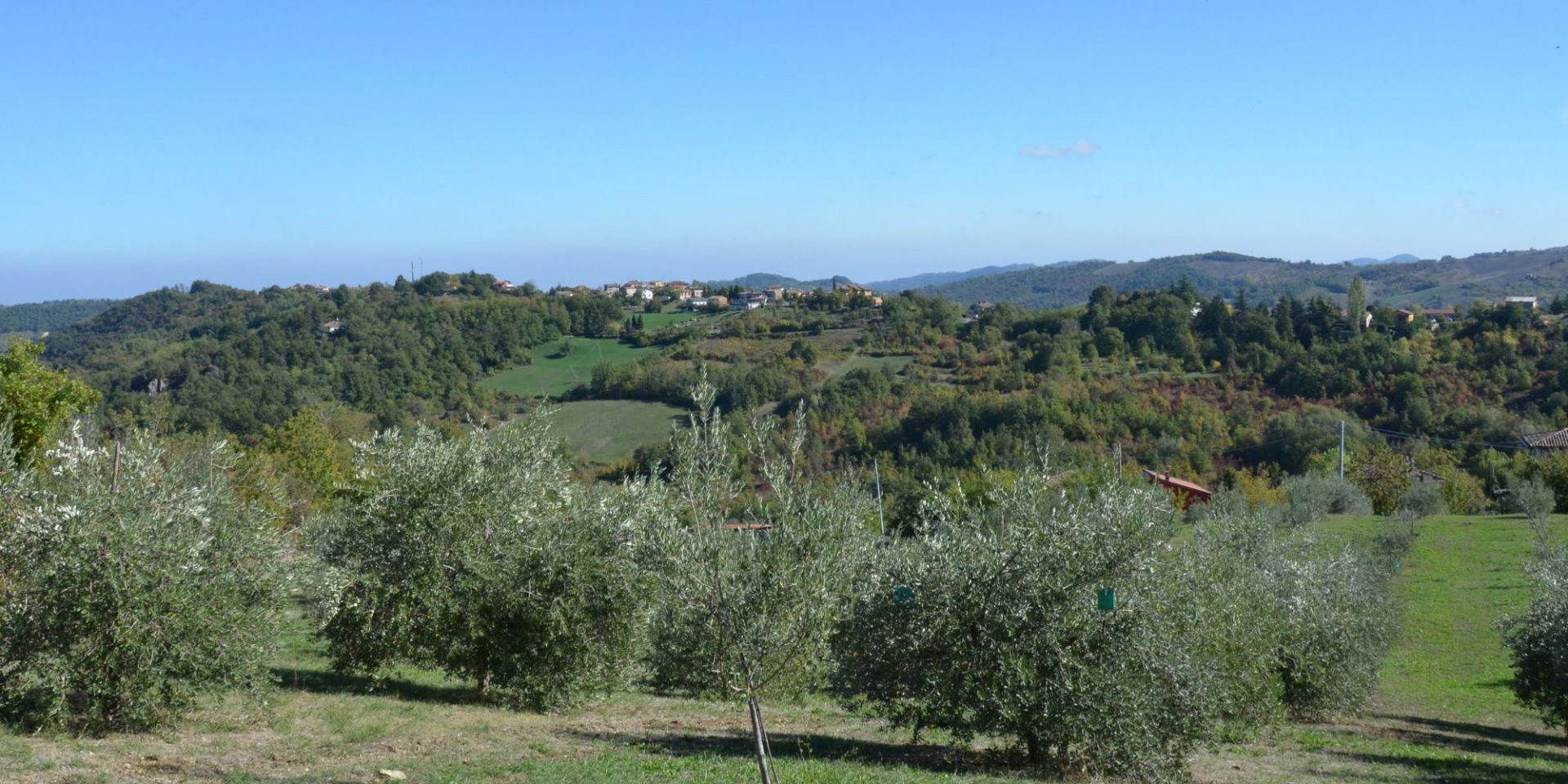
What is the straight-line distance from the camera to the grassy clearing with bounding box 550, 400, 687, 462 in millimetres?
77250

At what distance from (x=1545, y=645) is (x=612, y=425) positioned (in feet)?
228

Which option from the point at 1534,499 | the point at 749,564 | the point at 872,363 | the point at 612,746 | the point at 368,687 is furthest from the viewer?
the point at 872,363

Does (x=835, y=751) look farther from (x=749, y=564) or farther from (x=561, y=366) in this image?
(x=561, y=366)

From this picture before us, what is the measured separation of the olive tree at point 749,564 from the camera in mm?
9008

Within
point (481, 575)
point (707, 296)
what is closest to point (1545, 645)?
point (481, 575)

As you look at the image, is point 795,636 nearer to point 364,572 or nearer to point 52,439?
point 364,572

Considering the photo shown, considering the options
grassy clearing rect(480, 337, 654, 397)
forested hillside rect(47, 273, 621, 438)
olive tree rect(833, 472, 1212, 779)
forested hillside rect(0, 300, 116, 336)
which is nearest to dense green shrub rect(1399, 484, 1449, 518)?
olive tree rect(833, 472, 1212, 779)

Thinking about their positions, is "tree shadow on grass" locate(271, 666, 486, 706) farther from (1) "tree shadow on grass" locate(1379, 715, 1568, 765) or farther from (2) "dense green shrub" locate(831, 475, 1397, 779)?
(1) "tree shadow on grass" locate(1379, 715, 1568, 765)

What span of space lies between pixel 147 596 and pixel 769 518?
310 inches

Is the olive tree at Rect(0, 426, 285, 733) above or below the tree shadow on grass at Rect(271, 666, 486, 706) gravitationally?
above

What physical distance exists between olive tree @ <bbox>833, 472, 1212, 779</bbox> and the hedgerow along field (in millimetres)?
978

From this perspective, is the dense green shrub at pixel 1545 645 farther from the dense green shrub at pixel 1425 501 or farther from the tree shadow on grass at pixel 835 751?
the dense green shrub at pixel 1425 501

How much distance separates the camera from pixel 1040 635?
42.1 ft

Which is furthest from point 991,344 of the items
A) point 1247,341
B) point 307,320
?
point 307,320
